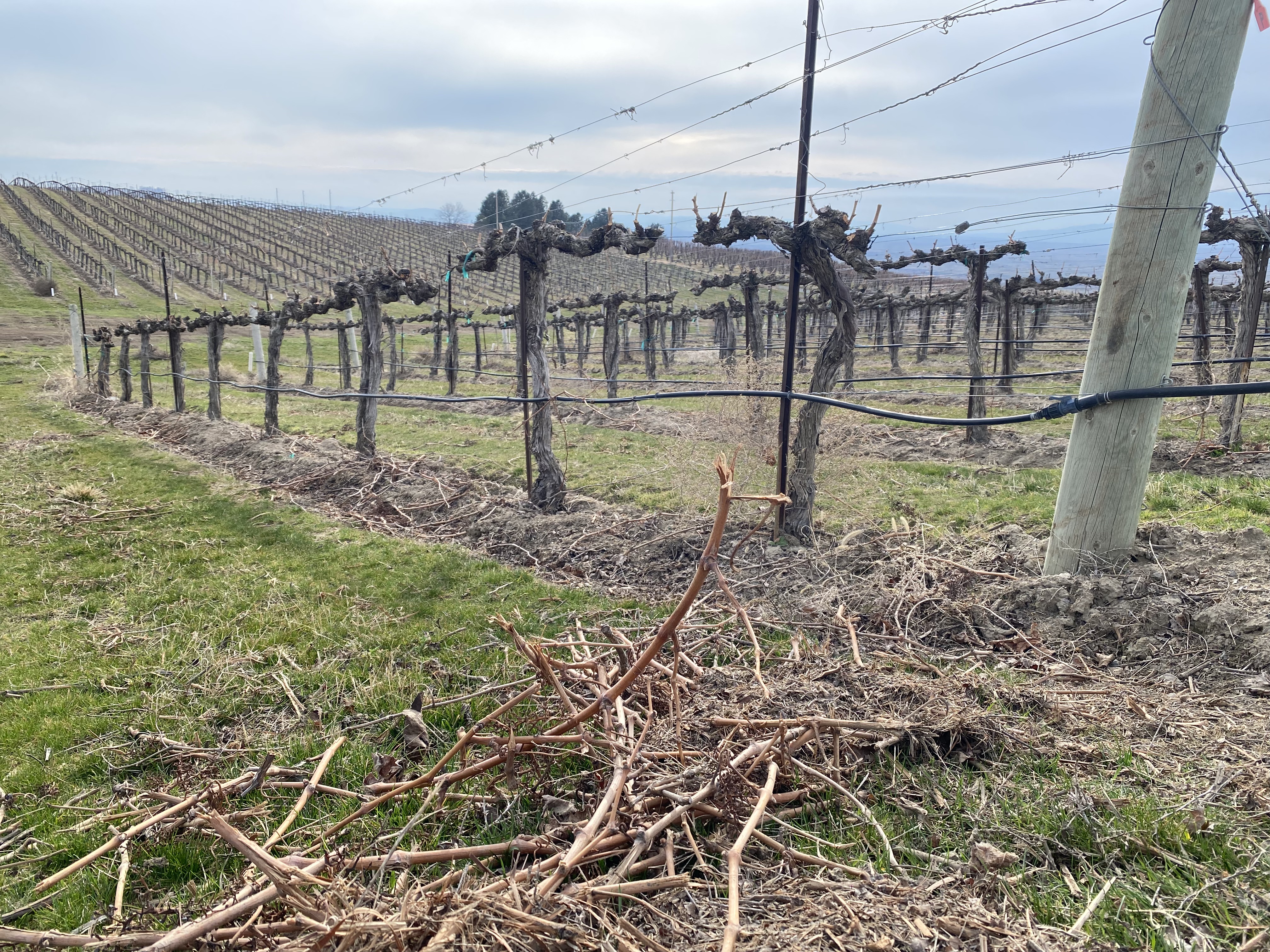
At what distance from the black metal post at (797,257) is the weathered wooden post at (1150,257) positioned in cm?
200

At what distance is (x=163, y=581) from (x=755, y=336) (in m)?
13.2

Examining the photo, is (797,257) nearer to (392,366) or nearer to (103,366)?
(392,366)

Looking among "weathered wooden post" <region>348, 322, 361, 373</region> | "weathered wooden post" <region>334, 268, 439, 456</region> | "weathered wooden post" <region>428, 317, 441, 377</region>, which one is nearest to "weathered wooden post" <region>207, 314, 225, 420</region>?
"weathered wooden post" <region>334, 268, 439, 456</region>

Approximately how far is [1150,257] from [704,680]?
9.85 feet

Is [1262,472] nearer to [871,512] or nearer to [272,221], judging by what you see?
[871,512]

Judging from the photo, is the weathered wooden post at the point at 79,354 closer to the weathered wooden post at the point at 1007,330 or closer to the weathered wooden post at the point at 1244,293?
the weathered wooden post at the point at 1007,330

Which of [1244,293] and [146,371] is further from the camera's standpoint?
[146,371]

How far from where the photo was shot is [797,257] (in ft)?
18.6

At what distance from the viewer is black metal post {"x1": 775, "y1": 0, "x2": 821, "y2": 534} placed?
17.6ft

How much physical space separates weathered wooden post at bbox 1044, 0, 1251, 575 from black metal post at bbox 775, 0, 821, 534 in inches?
78.7

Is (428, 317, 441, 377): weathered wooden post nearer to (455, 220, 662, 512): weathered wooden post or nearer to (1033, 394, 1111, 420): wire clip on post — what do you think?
(455, 220, 662, 512): weathered wooden post

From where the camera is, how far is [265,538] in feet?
23.0

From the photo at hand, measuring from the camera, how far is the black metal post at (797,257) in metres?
5.36

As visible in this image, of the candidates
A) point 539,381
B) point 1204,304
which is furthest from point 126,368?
point 1204,304
